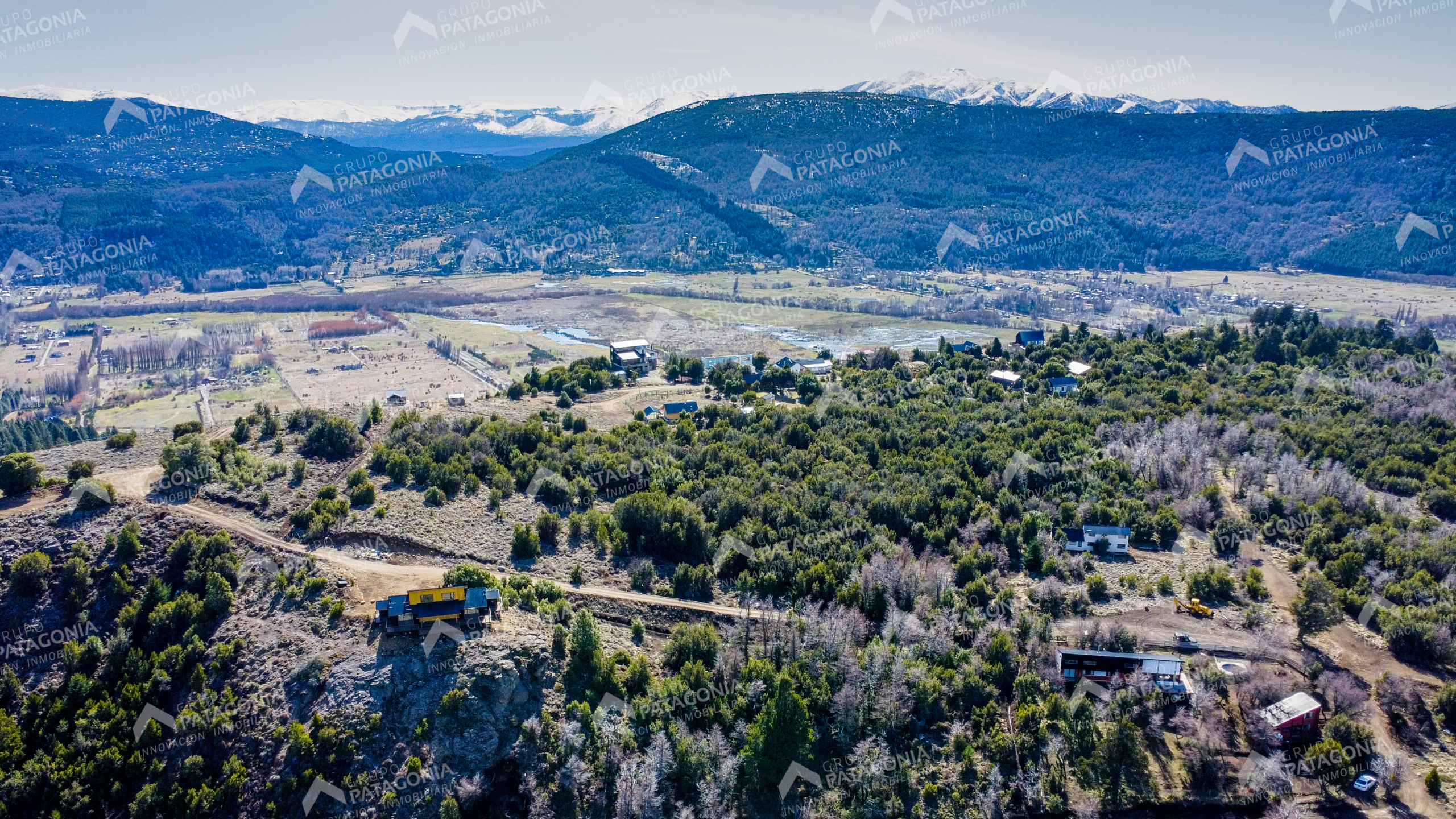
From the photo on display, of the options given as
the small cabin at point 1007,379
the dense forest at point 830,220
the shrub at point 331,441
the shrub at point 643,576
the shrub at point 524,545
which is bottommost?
the shrub at point 643,576

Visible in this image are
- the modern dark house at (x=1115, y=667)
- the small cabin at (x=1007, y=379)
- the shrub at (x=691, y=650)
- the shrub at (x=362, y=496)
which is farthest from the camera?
the small cabin at (x=1007, y=379)

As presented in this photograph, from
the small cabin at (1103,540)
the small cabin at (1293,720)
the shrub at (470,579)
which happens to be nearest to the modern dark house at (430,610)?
the shrub at (470,579)

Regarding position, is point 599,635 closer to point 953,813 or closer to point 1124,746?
point 953,813

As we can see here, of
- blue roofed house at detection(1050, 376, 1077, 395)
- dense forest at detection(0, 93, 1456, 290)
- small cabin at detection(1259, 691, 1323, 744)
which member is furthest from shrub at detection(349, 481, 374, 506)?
dense forest at detection(0, 93, 1456, 290)

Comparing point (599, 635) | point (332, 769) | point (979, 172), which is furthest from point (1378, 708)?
point (979, 172)

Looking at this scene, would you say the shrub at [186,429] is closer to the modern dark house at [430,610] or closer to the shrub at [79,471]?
the shrub at [79,471]

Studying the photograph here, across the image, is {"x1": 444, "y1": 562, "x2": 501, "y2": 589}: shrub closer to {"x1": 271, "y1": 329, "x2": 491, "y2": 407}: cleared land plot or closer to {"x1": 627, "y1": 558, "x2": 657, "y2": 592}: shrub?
{"x1": 627, "y1": 558, "x2": 657, "y2": 592}: shrub

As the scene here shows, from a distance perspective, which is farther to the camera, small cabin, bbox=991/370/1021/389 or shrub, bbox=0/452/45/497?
small cabin, bbox=991/370/1021/389
